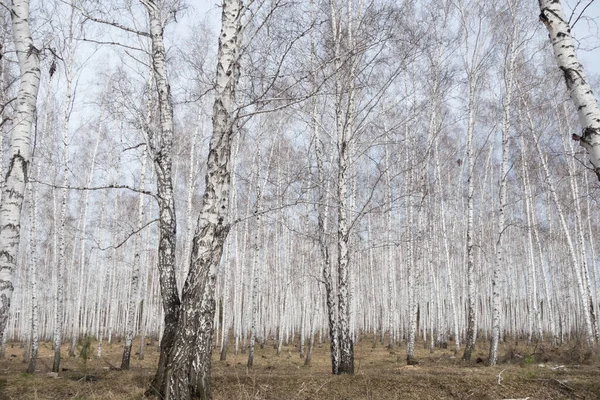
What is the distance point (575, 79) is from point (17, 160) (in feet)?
17.6

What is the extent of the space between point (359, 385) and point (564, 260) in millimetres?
21812

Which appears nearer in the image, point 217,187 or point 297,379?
point 217,187

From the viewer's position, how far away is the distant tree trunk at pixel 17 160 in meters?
4.10

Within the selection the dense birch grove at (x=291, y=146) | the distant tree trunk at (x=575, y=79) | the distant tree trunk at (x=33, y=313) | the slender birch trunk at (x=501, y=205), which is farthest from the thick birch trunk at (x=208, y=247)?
the slender birch trunk at (x=501, y=205)

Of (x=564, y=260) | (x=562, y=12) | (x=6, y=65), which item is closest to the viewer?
(x=562, y=12)

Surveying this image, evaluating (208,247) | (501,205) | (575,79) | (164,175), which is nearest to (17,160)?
(208,247)

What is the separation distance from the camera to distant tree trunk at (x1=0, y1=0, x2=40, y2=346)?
4098 millimetres

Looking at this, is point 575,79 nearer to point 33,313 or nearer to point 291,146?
point 33,313

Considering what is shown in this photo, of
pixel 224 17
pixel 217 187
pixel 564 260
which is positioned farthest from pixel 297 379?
pixel 564 260

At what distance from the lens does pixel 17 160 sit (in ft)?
14.3

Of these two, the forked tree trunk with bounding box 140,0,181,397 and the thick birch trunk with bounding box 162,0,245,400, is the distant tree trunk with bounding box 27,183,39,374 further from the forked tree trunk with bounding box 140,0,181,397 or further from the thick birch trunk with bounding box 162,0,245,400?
the thick birch trunk with bounding box 162,0,245,400

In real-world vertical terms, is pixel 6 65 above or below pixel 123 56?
below

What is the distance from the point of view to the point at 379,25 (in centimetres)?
759

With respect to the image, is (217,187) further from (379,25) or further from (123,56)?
(123,56)
